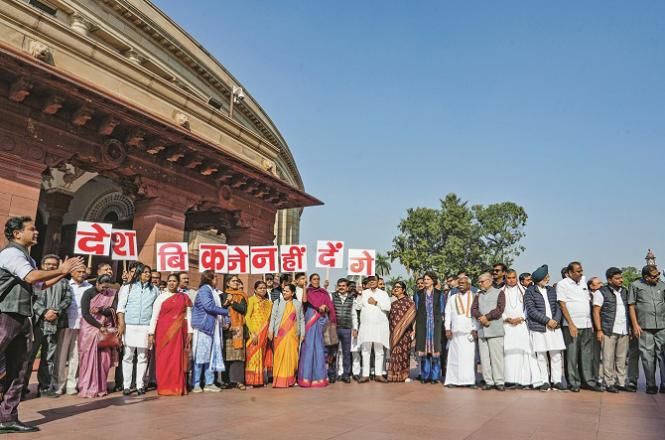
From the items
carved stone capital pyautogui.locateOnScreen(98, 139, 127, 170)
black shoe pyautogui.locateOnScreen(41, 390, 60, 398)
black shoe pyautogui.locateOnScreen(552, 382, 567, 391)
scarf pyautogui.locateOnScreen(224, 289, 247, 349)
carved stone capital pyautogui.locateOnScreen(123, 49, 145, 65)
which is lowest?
black shoe pyautogui.locateOnScreen(41, 390, 60, 398)

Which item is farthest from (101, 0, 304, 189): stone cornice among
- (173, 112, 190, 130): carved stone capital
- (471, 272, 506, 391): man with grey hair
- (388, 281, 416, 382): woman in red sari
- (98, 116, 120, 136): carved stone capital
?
(471, 272, 506, 391): man with grey hair

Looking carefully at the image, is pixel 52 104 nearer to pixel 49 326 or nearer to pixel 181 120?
pixel 181 120

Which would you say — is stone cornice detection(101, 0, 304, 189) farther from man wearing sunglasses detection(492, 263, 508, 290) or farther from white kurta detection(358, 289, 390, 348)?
man wearing sunglasses detection(492, 263, 508, 290)

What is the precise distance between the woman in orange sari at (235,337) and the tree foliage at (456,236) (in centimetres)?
3598

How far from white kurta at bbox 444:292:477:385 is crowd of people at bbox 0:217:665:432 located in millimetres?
20

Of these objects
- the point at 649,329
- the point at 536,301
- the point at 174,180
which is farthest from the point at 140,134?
the point at 649,329

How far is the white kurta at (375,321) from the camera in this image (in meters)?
9.03

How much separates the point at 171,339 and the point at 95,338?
104 cm

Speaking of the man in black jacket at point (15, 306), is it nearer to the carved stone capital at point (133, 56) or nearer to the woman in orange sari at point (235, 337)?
the woman in orange sari at point (235, 337)

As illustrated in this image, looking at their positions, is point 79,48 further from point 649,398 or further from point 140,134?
point 649,398

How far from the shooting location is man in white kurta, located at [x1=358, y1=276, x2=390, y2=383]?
9016 millimetres

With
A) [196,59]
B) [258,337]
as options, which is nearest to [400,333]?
[258,337]

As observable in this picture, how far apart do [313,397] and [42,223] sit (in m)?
12.7

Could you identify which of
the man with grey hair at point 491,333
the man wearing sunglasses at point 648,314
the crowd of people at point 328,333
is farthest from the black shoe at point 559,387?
the man wearing sunglasses at point 648,314
